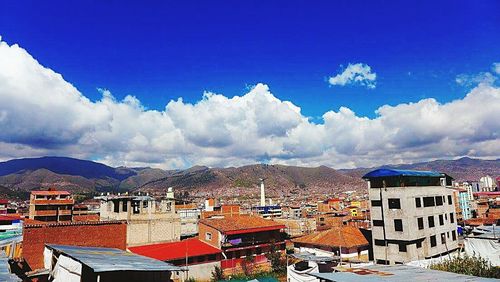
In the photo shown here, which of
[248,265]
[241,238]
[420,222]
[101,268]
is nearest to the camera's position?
[101,268]

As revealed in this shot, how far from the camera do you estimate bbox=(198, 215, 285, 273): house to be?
37188 millimetres

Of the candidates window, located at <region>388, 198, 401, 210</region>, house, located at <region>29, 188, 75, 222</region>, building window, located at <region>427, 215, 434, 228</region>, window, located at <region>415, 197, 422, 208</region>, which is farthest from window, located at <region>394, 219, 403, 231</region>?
house, located at <region>29, 188, 75, 222</region>

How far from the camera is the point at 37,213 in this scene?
229 ft

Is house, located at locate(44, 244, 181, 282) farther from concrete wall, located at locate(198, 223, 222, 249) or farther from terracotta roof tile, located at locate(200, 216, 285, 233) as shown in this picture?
terracotta roof tile, located at locate(200, 216, 285, 233)

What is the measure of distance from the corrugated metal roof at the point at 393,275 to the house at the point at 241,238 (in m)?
20.1

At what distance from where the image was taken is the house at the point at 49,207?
230 feet

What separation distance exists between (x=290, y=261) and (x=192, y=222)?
82.6ft

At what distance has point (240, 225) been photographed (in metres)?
39.6

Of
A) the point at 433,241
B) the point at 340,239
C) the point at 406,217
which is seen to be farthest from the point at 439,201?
the point at 340,239

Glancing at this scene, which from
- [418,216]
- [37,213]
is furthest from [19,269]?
[37,213]

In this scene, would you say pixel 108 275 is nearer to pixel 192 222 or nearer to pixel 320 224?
pixel 192 222

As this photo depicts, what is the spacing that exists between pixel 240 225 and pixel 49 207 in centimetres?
4991

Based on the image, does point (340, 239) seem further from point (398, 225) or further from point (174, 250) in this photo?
point (174, 250)

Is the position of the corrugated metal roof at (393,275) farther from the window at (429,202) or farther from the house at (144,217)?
the house at (144,217)
